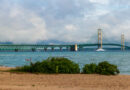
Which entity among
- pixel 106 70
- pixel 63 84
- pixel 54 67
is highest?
pixel 54 67

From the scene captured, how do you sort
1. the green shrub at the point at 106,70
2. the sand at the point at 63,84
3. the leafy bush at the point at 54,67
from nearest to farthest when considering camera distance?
1. the sand at the point at 63,84
2. the green shrub at the point at 106,70
3. the leafy bush at the point at 54,67

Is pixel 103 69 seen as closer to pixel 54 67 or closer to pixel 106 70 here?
pixel 106 70

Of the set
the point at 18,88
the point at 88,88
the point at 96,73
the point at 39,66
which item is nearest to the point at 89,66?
the point at 96,73

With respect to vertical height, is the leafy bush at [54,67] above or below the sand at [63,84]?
above

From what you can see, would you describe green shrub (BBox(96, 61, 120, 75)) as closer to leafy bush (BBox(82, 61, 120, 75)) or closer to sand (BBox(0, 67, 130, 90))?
leafy bush (BBox(82, 61, 120, 75))

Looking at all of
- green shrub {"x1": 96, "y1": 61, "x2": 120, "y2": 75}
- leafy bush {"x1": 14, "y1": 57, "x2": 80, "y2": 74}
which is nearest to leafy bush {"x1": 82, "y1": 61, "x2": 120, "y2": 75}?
green shrub {"x1": 96, "y1": 61, "x2": 120, "y2": 75}

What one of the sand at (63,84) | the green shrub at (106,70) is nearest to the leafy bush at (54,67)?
the green shrub at (106,70)

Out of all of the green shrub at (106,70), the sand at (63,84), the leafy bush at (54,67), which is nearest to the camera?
the sand at (63,84)

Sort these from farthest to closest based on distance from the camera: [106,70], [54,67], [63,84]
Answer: [54,67] < [106,70] < [63,84]

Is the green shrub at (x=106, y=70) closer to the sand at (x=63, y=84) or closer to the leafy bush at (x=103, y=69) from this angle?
the leafy bush at (x=103, y=69)

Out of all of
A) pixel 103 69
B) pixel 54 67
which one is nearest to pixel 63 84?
pixel 54 67

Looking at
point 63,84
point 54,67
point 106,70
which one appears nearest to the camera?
point 63,84

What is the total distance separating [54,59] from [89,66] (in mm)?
2868

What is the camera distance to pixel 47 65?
1914cm
